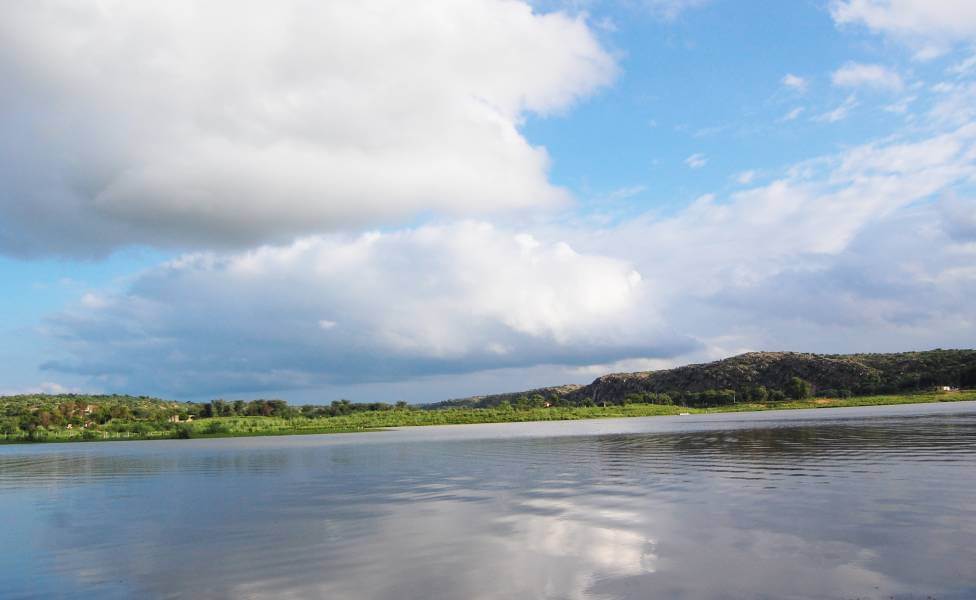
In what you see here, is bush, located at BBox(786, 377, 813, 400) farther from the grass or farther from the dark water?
the dark water

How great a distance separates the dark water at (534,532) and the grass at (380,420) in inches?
3605

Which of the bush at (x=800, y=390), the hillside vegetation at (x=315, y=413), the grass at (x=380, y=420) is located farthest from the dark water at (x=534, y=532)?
the bush at (x=800, y=390)

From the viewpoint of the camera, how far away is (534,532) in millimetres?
20312

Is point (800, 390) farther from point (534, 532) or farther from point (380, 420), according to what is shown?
point (534, 532)

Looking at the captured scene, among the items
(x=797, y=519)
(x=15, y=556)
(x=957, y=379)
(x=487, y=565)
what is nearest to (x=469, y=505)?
(x=487, y=565)

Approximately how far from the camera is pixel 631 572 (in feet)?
50.1

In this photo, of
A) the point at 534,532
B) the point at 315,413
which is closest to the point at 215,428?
the point at 315,413

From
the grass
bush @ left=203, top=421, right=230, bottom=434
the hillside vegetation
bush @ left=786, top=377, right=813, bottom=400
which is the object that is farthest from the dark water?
bush @ left=786, top=377, right=813, bottom=400

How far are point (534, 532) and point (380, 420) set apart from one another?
452 ft

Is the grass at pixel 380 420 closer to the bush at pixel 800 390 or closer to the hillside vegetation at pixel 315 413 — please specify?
the hillside vegetation at pixel 315 413

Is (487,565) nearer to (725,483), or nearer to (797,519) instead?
(797,519)

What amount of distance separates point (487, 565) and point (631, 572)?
3521 millimetres

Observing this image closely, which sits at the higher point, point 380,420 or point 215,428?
point 215,428

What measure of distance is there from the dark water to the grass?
91577mm
